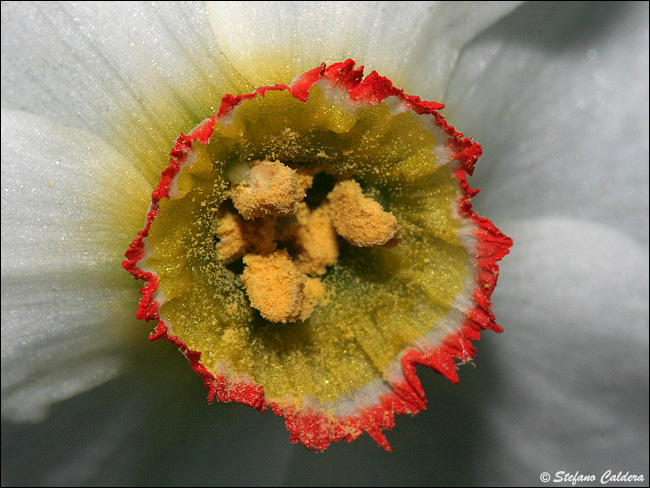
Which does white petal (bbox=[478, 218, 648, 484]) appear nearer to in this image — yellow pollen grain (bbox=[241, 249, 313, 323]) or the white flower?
the white flower

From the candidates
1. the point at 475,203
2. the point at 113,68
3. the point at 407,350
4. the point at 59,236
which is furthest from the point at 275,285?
the point at 475,203

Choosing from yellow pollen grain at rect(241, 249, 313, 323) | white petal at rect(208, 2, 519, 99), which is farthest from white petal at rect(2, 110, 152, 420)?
white petal at rect(208, 2, 519, 99)

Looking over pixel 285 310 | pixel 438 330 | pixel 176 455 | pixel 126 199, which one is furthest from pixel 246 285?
pixel 176 455

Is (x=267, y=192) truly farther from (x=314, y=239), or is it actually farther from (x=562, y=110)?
(x=562, y=110)

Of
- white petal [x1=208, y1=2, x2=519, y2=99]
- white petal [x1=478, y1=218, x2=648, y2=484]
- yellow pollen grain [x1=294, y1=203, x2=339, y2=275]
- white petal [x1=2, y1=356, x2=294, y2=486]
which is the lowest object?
white petal [x1=2, y1=356, x2=294, y2=486]

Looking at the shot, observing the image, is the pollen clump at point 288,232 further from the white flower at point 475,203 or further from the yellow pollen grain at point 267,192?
the white flower at point 475,203

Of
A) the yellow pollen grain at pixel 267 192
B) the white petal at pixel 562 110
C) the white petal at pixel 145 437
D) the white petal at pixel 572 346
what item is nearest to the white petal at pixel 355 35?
the white petal at pixel 562 110

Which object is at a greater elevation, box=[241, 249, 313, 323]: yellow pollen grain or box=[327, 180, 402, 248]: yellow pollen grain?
box=[327, 180, 402, 248]: yellow pollen grain
